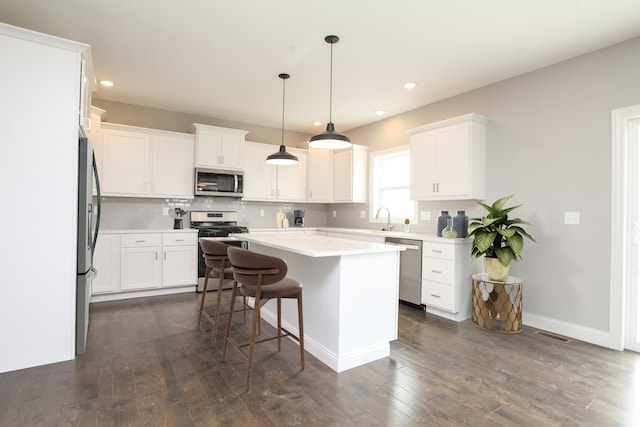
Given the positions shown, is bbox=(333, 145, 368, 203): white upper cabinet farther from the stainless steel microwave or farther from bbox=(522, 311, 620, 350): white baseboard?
bbox=(522, 311, 620, 350): white baseboard

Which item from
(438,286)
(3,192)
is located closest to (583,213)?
(438,286)

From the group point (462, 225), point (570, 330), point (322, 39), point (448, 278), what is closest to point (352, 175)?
Result: point (462, 225)

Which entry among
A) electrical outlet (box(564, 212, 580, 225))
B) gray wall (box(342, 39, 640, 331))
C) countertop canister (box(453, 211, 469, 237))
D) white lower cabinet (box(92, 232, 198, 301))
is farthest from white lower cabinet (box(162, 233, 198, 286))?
electrical outlet (box(564, 212, 580, 225))

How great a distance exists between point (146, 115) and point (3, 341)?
3505 millimetres

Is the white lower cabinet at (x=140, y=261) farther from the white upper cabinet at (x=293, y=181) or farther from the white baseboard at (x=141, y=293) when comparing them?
the white upper cabinet at (x=293, y=181)

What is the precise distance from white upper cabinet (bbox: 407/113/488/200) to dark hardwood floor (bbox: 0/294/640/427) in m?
1.66

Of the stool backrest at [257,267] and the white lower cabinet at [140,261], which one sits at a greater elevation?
the stool backrest at [257,267]

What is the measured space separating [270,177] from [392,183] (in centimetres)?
202

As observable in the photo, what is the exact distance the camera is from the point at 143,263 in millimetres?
4305

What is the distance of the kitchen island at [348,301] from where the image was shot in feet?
7.78

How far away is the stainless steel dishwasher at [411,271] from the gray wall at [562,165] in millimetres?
841

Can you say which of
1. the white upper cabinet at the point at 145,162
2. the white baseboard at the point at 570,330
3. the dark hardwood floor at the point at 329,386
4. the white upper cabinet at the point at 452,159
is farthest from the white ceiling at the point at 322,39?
the dark hardwood floor at the point at 329,386

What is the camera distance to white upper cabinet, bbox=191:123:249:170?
4.86 metres

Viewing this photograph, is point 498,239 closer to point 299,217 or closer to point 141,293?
point 299,217
